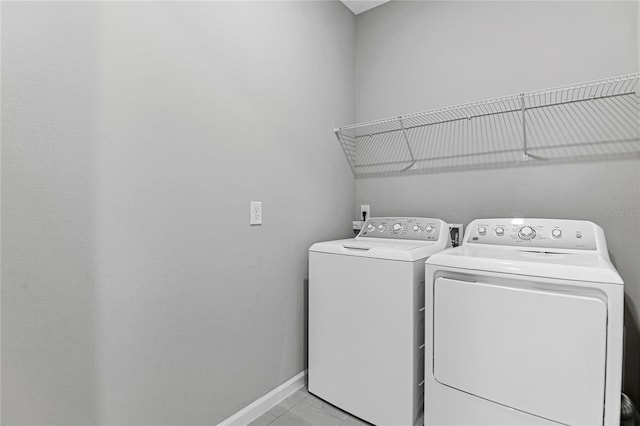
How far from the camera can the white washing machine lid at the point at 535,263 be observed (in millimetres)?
1080

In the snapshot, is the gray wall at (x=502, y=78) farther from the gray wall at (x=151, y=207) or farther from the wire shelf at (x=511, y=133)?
the gray wall at (x=151, y=207)

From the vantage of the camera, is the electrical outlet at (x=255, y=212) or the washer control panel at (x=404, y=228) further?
the washer control panel at (x=404, y=228)

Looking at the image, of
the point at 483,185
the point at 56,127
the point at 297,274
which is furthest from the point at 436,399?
the point at 56,127

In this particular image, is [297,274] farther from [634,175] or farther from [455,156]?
[634,175]

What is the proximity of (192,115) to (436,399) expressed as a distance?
162 cm

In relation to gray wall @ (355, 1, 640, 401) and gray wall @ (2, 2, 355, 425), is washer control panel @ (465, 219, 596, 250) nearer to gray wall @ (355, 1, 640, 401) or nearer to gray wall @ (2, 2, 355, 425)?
gray wall @ (355, 1, 640, 401)

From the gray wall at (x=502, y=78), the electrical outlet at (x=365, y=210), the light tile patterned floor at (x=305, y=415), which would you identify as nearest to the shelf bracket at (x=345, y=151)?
the gray wall at (x=502, y=78)

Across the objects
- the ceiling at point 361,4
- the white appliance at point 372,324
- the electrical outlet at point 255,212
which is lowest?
the white appliance at point 372,324

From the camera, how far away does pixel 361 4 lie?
235 cm

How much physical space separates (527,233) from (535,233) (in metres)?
0.03

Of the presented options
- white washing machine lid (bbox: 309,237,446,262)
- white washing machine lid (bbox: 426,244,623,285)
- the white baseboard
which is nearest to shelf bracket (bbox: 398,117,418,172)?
white washing machine lid (bbox: 309,237,446,262)

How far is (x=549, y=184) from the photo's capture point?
172 cm

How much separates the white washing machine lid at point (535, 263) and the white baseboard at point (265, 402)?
111cm

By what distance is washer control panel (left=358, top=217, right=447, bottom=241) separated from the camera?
1849mm
